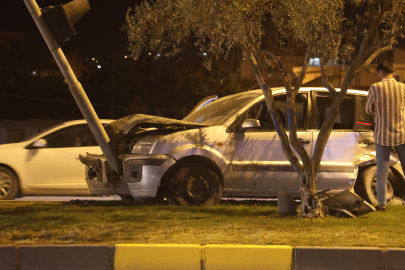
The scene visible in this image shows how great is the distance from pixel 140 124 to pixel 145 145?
420 mm

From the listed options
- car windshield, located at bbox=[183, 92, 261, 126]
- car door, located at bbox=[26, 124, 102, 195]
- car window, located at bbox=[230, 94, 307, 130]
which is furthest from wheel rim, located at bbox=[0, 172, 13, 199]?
car window, located at bbox=[230, 94, 307, 130]

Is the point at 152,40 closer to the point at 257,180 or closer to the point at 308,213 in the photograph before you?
the point at 257,180

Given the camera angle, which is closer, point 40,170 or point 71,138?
point 40,170

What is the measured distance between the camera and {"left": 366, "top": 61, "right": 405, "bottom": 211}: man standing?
6.51 meters

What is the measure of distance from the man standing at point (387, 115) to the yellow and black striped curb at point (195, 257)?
2.05 m

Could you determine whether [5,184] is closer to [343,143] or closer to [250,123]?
[250,123]

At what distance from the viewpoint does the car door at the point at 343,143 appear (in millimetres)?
7824

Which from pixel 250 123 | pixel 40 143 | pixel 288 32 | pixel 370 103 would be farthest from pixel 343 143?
pixel 40 143

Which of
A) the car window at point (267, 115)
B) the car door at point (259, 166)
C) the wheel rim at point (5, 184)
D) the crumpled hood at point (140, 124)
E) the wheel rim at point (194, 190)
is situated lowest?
the wheel rim at point (5, 184)

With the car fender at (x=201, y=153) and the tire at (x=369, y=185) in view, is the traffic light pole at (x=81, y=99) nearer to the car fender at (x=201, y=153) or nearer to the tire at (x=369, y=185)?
the car fender at (x=201, y=153)

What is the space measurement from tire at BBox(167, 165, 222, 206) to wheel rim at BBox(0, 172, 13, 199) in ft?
11.5

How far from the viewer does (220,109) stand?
27.7ft

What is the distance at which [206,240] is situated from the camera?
5.21 meters

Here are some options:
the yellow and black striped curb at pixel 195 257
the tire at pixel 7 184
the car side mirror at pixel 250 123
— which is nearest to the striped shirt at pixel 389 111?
the car side mirror at pixel 250 123
